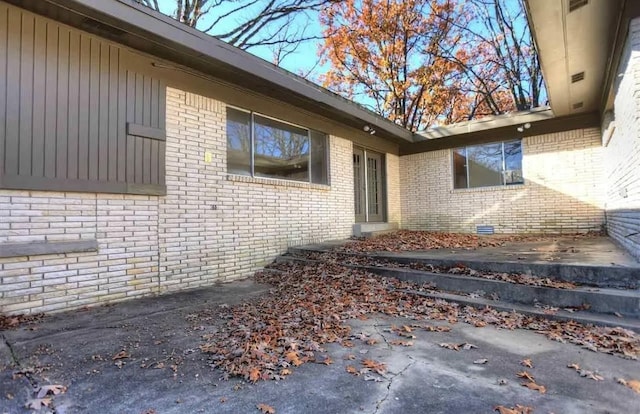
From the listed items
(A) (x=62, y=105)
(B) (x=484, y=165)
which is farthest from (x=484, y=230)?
(A) (x=62, y=105)

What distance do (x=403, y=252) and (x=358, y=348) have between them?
11.4 feet

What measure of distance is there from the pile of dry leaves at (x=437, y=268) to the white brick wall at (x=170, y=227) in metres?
1.21

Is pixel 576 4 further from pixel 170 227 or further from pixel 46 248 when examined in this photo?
pixel 46 248

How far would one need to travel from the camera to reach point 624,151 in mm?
5445

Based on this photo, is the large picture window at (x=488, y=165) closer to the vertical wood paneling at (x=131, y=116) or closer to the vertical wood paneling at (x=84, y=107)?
the vertical wood paneling at (x=131, y=116)

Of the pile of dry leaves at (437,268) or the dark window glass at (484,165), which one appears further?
the dark window glass at (484,165)

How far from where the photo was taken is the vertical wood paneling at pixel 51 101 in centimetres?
443

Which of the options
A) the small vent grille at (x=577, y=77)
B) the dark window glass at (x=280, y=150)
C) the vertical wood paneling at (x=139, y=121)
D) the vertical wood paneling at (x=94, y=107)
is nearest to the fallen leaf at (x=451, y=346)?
the vertical wood paneling at (x=139, y=121)

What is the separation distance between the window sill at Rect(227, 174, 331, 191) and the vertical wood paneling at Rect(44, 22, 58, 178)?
270 cm

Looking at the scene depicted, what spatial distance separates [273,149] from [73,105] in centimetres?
373

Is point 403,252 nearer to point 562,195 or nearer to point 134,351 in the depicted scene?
point 134,351

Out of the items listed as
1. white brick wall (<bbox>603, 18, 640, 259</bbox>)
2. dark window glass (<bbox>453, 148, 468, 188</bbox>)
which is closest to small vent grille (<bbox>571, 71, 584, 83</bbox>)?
white brick wall (<bbox>603, 18, 640, 259</bbox>)

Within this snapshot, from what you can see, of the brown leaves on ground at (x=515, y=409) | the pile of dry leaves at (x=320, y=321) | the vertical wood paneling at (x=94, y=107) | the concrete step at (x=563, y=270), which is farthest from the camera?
the vertical wood paneling at (x=94, y=107)

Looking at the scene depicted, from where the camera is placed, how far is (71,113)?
4641 millimetres
